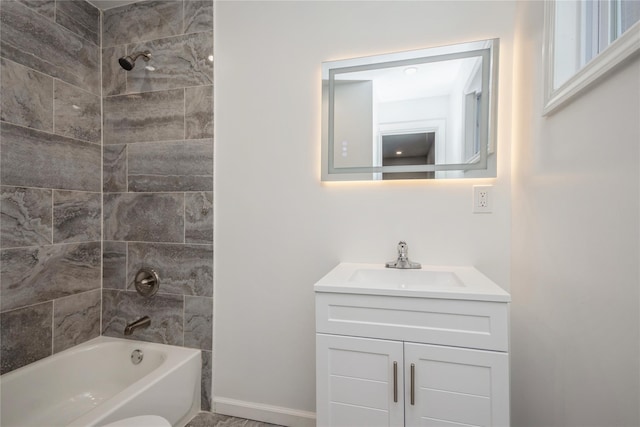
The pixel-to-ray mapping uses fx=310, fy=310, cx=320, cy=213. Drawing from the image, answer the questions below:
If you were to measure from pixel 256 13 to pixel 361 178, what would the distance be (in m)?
1.11

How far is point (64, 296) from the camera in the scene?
176cm

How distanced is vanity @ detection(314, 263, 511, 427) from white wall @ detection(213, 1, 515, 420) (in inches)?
16.0

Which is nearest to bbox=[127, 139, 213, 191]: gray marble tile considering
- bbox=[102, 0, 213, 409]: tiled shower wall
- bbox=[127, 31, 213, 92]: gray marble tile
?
bbox=[102, 0, 213, 409]: tiled shower wall

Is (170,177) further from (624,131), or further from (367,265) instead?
(624,131)

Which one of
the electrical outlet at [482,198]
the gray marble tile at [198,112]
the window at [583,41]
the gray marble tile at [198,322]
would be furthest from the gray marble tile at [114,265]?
the window at [583,41]

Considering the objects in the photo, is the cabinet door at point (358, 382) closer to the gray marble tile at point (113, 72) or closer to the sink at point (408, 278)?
the sink at point (408, 278)

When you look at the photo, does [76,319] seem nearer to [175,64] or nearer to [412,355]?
[175,64]

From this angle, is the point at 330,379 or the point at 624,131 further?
the point at 330,379

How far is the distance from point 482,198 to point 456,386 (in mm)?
829

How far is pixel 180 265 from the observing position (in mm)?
1831

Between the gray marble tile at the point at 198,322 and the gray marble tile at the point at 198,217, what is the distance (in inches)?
14.1

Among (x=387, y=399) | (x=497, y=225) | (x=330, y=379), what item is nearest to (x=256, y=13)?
(x=497, y=225)

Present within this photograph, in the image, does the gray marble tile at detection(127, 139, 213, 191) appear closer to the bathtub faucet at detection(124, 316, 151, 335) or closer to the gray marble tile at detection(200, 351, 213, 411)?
the bathtub faucet at detection(124, 316, 151, 335)

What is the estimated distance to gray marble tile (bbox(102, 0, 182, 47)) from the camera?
1.84m
